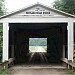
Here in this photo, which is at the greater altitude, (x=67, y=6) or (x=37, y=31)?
(x=67, y=6)

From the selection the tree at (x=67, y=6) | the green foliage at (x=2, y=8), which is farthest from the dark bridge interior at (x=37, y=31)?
the green foliage at (x=2, y=8)

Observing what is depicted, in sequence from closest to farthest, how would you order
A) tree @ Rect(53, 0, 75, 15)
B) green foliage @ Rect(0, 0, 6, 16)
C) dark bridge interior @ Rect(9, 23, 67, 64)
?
dark bridge interior @ Rect(9, 23, 67, 64) < tree @ Rect(53, 0, 75, 15) < green foliage @ Rect(0, 0, 6, 16)

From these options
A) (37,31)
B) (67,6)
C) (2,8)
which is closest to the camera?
(67,6)

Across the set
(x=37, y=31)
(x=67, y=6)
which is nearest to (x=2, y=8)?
(x=37, y=31)

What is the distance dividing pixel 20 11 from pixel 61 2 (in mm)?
9983

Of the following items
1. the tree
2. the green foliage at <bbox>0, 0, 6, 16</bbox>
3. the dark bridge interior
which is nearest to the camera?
the dark bridge interior

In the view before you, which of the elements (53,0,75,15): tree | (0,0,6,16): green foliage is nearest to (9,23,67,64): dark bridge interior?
(53,0,75,15): tree

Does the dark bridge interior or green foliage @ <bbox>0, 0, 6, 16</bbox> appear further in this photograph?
green foliage @ <bbox>0, 0, 6, 16</bbox>

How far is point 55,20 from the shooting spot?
698 inches

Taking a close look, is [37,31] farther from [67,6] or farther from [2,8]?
[67,6]

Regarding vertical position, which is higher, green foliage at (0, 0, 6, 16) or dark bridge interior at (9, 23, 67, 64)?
green foliage at (0, 0, 6, 16)

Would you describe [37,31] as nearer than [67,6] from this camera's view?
No

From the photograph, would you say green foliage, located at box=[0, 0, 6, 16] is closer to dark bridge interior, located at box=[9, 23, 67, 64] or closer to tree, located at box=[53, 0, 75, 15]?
dark bridge interior, located at box=[9, 23, 67, 64]

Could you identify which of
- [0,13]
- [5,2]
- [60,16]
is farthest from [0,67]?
[5,2]
